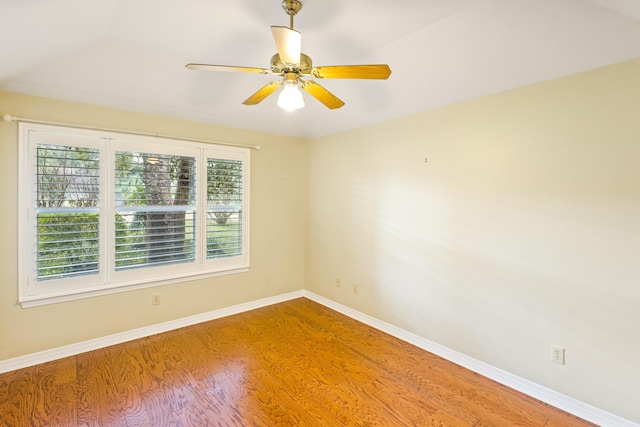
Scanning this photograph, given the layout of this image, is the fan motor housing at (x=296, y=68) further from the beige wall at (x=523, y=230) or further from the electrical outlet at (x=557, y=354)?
the electrical outlet at (x=557, y=354)

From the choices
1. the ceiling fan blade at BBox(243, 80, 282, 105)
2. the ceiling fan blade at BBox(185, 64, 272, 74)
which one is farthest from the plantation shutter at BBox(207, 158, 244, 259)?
the ceiling fan blade at BBox(185, 64, 272, 74)

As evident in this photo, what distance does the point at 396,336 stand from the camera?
3.20m

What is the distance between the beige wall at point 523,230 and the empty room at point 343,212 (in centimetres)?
2

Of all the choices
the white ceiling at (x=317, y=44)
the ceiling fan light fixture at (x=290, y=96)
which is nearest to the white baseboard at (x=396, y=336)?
the white ceiling at (x=317, y=44)

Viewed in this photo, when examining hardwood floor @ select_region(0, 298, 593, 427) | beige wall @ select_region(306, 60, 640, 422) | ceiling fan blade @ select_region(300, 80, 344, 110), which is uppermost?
ceiling fan blade @ select_region(300, 80, 344, 110)

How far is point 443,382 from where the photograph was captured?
2.42 m

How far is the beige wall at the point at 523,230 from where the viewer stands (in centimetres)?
192

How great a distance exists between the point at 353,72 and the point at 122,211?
8.63ft

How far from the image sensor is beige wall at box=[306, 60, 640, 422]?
1918 millimetres

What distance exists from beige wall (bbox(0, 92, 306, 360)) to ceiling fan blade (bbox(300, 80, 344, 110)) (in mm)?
1937

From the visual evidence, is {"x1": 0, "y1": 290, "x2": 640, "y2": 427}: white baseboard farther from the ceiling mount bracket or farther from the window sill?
the ceiling mount bracket

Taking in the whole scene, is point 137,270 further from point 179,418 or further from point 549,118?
point 549,118

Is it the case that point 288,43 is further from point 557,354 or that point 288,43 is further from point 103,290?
point 103,290

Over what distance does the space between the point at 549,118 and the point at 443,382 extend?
2192 millimetres
